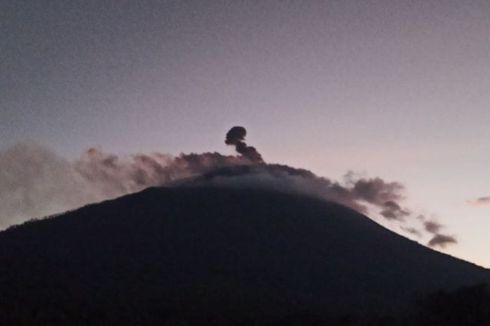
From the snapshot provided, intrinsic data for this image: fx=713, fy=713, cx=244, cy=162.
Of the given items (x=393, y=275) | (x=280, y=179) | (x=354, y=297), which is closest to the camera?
(x=354, y=297)

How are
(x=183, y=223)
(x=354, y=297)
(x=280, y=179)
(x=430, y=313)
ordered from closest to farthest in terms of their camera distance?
(x=430, y=313), (x=354, y=297), (x=183, y=223), (x=280, y=179)

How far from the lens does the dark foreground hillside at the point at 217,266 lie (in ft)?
255

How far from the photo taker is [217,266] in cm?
10981

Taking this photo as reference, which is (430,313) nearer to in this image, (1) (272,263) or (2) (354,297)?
(2) (354,297)

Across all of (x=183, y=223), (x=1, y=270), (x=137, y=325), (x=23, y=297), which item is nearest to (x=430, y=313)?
(x=137, y=325)

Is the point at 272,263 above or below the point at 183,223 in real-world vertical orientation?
below

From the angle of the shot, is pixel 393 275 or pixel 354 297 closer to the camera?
pixel 354 297

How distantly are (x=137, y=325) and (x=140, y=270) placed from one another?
34.3 m

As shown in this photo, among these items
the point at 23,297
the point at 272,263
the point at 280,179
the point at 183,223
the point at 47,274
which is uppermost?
the point at 280,179

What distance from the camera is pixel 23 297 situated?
83.5 metres

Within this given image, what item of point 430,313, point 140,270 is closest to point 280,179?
point 140,270

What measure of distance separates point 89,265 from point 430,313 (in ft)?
193

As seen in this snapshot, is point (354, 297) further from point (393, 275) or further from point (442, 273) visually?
point (442, 273)

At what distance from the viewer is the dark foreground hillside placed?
3066 inches
